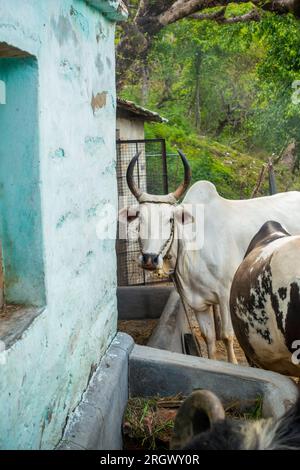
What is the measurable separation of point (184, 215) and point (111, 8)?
7.72ft

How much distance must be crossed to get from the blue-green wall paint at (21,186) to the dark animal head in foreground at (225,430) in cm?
71

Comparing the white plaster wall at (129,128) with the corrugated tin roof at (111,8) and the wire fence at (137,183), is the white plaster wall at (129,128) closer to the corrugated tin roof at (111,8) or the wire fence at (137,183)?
the wire fence at (137,183)

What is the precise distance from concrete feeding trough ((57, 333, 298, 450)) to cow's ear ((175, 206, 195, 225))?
185cm

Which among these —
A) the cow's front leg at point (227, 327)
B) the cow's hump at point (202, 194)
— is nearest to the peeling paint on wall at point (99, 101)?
the cow's hump at point (202, 194)

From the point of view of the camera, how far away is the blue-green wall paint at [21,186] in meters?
2.14

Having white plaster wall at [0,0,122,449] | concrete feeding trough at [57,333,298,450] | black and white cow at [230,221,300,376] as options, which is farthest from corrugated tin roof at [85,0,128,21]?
concrete feeding trough at [57,333,298,450]

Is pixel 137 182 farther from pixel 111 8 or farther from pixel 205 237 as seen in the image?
pixel 111 8

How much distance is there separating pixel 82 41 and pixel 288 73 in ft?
24.1

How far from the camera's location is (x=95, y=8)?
3053 millimetres

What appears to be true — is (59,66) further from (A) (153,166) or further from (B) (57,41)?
(A) (153,166)

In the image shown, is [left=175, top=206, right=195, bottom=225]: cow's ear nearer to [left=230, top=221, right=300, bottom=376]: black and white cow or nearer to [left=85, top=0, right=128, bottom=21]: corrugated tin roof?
[left=230, top=221, right=300, bottom=376]: black and white cow

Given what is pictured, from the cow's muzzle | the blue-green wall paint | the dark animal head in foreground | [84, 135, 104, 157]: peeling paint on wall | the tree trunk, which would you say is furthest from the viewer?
the tree trunk

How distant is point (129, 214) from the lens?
513cm

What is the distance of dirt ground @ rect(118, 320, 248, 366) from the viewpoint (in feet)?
18.9
